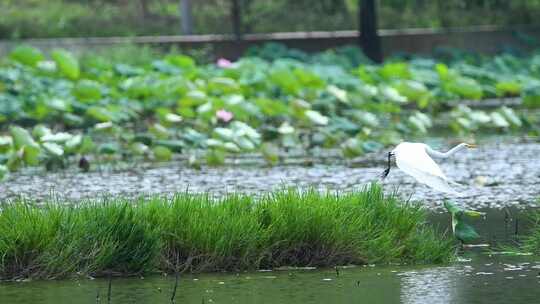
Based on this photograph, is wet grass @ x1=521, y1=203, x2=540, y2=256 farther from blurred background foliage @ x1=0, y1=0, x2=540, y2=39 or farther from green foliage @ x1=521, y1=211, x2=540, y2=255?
blurred background foliage @ x1=0, y1=0, x2=540, y2=39

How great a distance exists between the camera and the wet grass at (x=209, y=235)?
27.3 ft

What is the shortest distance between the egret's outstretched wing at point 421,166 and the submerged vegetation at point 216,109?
5.63m

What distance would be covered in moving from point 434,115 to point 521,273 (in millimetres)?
12944

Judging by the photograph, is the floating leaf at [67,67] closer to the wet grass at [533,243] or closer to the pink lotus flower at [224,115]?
the pink lotus flower at [224,115]

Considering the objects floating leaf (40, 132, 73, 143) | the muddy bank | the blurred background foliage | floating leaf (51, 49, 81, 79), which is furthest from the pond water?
the blurred background foliage

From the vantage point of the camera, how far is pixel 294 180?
13.5m

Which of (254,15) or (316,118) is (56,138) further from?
(254,15)

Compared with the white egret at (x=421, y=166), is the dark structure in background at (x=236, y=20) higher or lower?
higher

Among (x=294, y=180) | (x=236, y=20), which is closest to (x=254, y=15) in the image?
(x=236, y=20)

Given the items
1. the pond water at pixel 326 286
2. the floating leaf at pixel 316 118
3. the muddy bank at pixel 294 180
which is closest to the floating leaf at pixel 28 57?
the floating leaf at pixel 316 118

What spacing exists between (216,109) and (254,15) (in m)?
18.2

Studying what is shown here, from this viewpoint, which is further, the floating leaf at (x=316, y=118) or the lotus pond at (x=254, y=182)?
the floating leaf at (x=316, y=118)

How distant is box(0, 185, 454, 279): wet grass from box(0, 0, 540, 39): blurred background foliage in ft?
77.7

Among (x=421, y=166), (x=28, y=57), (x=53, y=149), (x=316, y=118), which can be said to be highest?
(x=28, y=57)
